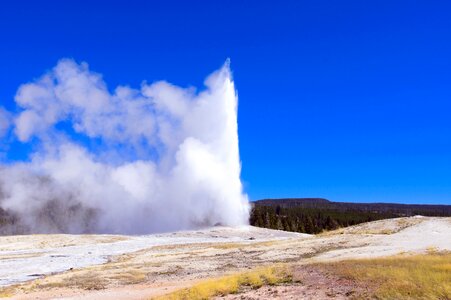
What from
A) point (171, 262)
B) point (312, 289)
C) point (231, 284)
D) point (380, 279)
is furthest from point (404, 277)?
point (171, 262)

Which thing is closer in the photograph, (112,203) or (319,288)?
(319,288)

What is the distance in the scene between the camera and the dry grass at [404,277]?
1678 centimetres

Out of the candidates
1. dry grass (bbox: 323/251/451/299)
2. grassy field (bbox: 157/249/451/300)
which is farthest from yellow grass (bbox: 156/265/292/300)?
→ dry grass (bbox: 323/251/451/299)

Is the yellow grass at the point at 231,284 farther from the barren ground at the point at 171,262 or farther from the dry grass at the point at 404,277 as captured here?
the dry grass at the point at 404,277

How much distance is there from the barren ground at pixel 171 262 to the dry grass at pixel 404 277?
0.88 meters

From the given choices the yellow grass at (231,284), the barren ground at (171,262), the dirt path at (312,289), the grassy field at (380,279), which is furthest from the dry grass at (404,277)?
the yellow grass at (231,284)

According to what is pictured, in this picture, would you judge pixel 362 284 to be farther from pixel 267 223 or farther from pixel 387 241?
pixel 267 223

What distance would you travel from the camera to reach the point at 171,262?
38.2m

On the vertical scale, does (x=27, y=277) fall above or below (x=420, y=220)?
below

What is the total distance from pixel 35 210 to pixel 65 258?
11466cm

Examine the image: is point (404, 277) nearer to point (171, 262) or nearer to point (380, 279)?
point (380, 279)

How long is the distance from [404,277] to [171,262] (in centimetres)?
2240

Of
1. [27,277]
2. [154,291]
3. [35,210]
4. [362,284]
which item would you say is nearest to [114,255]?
[27,277]

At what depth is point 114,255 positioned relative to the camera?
4875 cm
